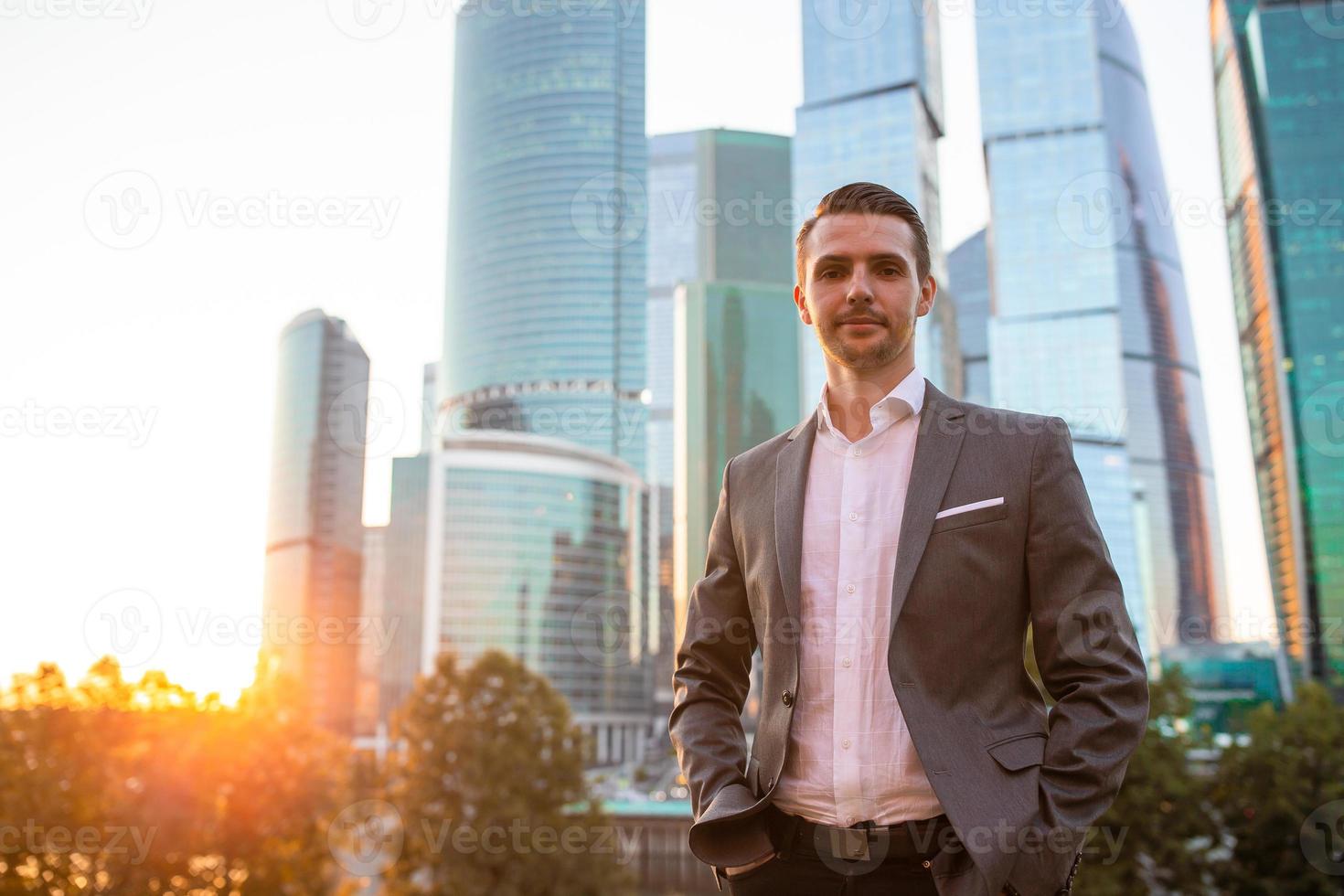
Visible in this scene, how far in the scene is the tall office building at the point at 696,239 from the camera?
122812 mm

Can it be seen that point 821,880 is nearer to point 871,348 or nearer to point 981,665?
point 981,665

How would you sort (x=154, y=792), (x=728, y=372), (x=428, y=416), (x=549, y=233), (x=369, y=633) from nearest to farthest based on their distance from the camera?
1. (x=154, y=792)
2. (x=728, y=372)
3. (x=549, y=233)
4. (x=369, y=633)
5. (x=428, y=416)

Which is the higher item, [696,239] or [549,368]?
[696,239]

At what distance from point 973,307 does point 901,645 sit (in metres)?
141

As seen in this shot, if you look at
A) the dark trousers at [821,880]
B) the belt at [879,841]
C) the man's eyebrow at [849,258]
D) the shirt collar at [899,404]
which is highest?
the man's eyebrow at [849,258]

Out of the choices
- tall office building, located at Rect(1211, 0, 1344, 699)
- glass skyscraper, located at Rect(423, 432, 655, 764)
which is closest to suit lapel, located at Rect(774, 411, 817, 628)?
tall office building, located at Rect(1211, 0, 1344, 699)

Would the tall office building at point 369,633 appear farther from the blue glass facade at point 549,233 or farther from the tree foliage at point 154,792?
the tree foliage at point 154,792

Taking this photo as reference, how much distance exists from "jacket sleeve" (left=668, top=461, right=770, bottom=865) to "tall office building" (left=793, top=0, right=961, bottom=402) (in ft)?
274

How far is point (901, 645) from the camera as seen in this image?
2047 millimetres

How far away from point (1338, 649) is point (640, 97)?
86.5 m

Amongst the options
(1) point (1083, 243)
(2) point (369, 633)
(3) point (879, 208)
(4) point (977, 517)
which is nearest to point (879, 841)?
(4) point (977, 517)

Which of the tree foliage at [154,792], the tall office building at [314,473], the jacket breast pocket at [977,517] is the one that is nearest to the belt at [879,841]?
the jacket breast pocket at [977,517]

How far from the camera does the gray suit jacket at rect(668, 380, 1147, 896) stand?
1875 millimetres

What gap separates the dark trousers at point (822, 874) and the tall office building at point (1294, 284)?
3138 inches
